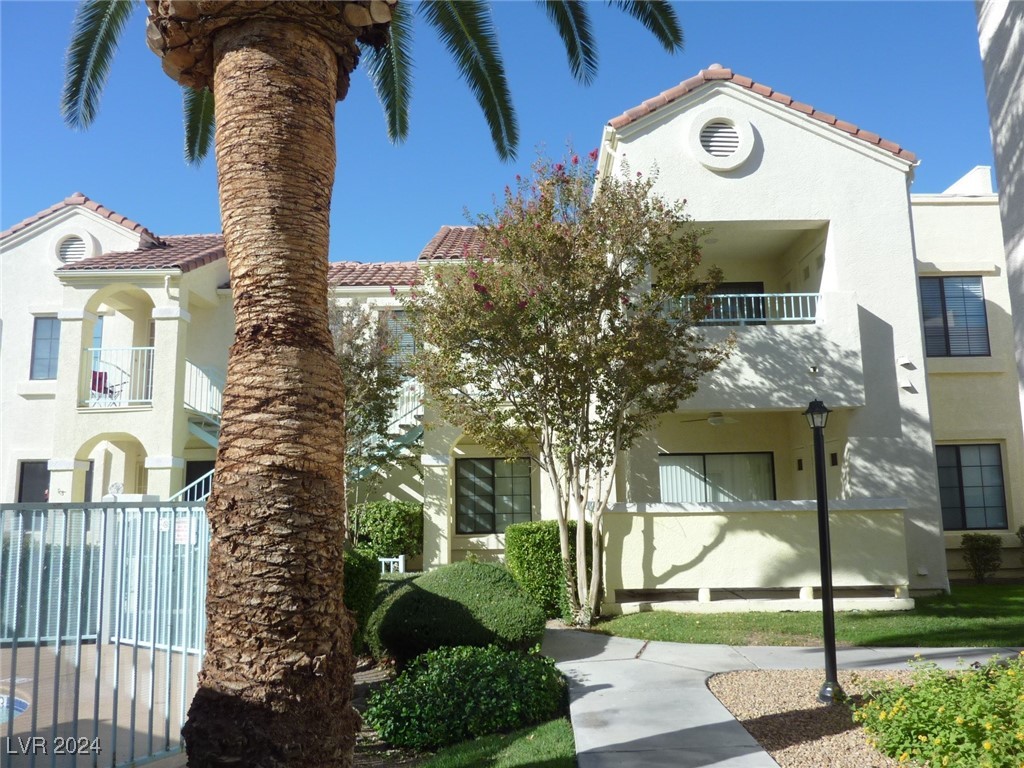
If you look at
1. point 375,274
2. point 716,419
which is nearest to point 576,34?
point 716,419

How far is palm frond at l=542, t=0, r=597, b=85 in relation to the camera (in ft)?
30.7

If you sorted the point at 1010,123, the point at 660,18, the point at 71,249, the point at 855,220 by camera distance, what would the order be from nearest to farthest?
the point at 1010,123 < the point at 660,18 < the point at 855,220 < the point at 71,249

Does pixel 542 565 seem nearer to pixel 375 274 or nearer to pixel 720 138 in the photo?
pixel 720 138

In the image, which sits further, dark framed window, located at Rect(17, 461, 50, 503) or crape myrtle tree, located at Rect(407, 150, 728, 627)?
dark framed window, located at Rect(17, 461, 50, 503)

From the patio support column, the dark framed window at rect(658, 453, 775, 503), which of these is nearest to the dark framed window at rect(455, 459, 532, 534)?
the dark framed window at rect(658, 453, 775, 503)

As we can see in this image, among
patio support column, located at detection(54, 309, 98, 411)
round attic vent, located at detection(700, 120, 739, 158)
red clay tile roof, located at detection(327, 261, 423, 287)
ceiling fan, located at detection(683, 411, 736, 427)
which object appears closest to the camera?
round attic vent, located at detection(700, 120, 739, 158)

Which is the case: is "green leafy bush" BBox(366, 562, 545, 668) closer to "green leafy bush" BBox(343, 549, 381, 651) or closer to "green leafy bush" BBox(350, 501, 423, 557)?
"green leafy bush" BBox(343, 549, 381, 651)

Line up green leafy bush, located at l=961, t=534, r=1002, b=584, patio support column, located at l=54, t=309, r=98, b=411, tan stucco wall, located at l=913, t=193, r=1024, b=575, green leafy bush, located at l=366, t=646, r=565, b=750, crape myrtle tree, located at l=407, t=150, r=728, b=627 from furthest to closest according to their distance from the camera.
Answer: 1. tan stucco wall, located at l=913, t=193, r=1024, b=575
2. patio support column, located at l=54, t=309, r=98, b=411
3. green leafy bush, located at l=961, t=534, r=1002, b=584
4. crape myrtle tree, located at l=407, t=150, r=728, b=627
5. green leafy bush, located at l=366, t=646, r=565, b=750

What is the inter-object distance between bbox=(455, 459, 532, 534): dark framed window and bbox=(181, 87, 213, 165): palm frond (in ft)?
30.4

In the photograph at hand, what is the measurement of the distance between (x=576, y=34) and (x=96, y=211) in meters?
14.8

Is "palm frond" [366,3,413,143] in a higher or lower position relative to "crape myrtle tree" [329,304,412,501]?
higher

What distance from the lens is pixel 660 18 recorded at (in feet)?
30.0

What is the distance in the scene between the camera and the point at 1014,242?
26.4 feet

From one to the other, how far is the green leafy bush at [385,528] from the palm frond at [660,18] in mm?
10497
